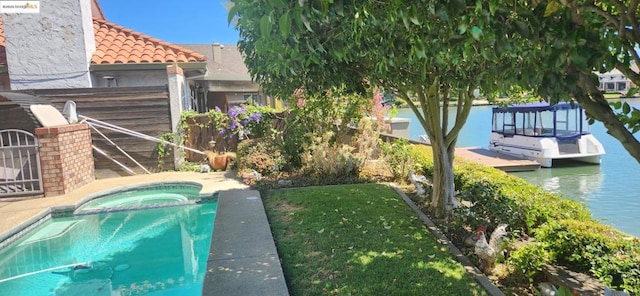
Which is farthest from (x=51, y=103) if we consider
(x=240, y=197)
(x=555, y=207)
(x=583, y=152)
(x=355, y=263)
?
(x=583, y=152)

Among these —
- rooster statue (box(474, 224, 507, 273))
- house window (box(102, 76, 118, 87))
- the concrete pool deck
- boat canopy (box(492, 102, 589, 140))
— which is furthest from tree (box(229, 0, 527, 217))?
boat canopy (box(492, 102, 589, 140))

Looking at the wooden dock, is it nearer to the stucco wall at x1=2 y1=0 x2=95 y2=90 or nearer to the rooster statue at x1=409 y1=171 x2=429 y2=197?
the rooster statue at x1=409 y1=171 x2=429 y2=197

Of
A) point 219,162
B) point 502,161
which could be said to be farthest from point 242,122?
point 502,161

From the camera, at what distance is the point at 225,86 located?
744 inches

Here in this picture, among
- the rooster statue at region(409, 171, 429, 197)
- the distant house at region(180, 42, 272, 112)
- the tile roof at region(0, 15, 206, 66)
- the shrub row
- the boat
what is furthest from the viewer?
the distant house at region(180, 42, 272, 112)

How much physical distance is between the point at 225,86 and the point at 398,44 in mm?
16767

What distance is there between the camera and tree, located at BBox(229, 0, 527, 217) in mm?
1890

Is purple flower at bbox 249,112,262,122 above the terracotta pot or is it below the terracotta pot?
above

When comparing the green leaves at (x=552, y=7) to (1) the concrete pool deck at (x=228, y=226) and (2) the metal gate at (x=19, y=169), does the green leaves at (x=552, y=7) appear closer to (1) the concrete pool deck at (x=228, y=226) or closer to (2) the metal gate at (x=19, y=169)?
(1) the concrete pool deck at (x=228, y=226)

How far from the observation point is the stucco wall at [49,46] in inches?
440

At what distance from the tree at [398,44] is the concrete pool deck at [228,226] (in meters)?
2.09

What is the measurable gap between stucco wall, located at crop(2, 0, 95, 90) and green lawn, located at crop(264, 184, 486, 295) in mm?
8085

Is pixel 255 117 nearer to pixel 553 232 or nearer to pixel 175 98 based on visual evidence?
pixel 175 98

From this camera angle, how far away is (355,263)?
4.41 m
